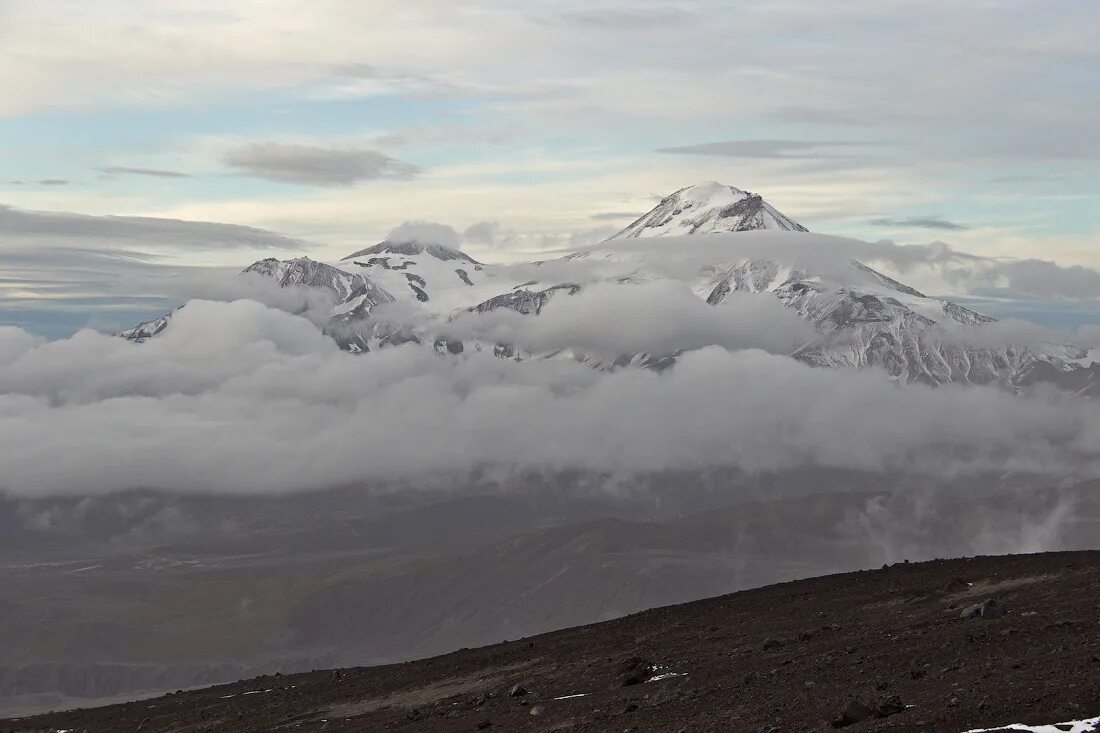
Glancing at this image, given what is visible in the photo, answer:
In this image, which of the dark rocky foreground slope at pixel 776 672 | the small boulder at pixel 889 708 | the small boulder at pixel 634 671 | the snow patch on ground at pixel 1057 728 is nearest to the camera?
the snow patch on ground at pixel 1057 728

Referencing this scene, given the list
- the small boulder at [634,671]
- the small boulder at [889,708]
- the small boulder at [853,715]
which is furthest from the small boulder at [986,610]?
the small boulder at [853,715]

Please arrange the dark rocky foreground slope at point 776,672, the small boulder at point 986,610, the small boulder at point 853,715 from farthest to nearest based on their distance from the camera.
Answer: the small boulder at point 986,610, the dark rocky foreground slope at point 776,672, the small boulder at point 853,715

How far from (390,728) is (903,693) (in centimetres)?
2346

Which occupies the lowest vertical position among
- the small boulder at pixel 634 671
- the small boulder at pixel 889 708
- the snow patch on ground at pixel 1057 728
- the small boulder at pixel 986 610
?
the small boulder at pixel 634 671

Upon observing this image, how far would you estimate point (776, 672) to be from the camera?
167 ft

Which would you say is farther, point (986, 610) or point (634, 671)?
point (634, 671)

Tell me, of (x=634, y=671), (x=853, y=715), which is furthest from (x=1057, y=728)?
(x=634, y=671)

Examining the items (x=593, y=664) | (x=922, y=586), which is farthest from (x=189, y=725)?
(x=922, y=586)

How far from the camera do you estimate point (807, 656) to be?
53219 millimetres

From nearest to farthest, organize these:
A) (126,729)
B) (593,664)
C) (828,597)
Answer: (593,664)
(828,597)
(126,729)

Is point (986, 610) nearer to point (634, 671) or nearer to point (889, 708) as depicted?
point (634, 671)

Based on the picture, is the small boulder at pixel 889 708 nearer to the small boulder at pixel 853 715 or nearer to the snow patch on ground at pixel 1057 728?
the small boulder at pixel 853 715

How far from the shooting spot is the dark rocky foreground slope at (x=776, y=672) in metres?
Result: 41.9

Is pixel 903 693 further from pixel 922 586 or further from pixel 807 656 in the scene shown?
pixel 922 586
